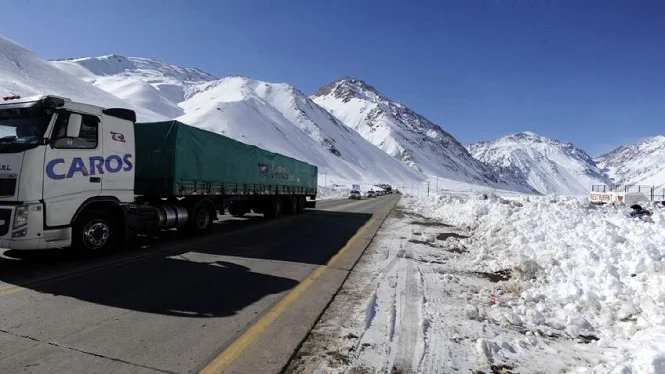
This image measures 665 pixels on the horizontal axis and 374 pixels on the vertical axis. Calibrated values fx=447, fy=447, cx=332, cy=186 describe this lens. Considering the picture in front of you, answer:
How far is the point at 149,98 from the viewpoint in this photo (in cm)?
19350

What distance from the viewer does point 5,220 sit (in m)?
7.35

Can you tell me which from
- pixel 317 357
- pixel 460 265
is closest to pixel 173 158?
pixel 460 265

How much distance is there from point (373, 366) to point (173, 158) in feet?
29.6

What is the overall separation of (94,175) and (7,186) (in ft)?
4.93

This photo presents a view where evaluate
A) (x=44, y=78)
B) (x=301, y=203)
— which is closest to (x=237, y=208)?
(x=301, y=203)

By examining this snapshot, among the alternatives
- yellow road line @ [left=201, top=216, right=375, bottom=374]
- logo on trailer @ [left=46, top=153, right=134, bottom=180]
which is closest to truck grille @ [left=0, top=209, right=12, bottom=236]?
logo on trailer @ [left=46, top=153, right=134, bottom=180]

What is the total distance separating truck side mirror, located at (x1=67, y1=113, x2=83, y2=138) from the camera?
804cm

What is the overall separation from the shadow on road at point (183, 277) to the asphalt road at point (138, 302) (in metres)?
0.01

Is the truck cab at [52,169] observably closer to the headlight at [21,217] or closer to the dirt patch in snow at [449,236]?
the headlight at [21,217]

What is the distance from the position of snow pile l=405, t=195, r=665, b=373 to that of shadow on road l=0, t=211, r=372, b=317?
11.0 feet

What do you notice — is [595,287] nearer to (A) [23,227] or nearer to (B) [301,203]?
(A) [23,227]

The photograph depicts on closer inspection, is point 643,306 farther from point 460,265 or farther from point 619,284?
point 460,265

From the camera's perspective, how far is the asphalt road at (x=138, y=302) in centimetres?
423

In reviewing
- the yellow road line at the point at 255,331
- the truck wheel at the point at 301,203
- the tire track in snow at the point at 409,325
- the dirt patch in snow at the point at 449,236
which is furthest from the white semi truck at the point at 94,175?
the truck wheel at the point at 301,203
